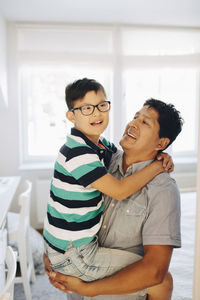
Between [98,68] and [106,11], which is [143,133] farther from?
[98,68]

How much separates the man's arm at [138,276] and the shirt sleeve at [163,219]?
0.03m

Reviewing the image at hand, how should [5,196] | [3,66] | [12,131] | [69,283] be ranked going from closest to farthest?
[69,283] < [5,196] < [3,66] < [12,131]

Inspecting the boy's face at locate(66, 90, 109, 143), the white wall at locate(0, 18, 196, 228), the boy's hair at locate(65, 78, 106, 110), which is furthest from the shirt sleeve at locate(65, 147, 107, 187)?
the white wall at locate(0, 18, 196, 228)

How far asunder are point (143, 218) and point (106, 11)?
8.54 ft

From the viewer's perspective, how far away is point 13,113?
3408 millimetres

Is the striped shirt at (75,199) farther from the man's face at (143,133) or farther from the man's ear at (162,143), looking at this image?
the man's ear at (162,143)

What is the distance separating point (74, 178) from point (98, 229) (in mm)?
231

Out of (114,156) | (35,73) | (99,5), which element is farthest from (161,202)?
(35,73)

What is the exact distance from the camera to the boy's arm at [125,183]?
3.58 feet

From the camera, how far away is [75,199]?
1.12 m

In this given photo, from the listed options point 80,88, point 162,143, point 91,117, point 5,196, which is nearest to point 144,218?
point 162,143

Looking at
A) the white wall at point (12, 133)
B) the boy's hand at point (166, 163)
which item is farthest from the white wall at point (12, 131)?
the boy's hand at point (166, 163)

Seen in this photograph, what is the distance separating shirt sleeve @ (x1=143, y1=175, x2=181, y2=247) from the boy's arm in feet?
0.21

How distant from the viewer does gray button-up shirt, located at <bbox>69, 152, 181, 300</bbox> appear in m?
1.02
